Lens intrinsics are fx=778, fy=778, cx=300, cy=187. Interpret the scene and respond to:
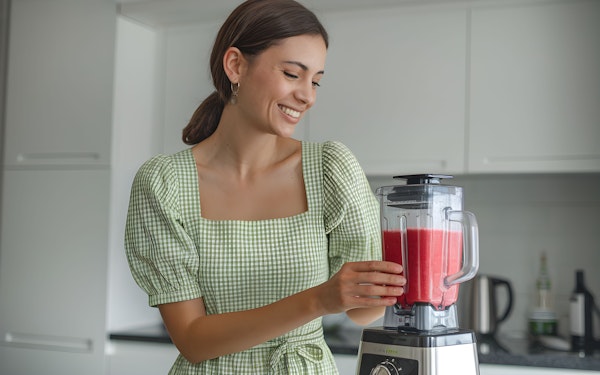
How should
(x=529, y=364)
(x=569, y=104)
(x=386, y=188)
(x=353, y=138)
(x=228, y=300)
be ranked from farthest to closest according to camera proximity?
(x=353, y=138)
(x=569, y=104)
(x=529, y=364)
(x=228, y=300)
(x=386, y=188)

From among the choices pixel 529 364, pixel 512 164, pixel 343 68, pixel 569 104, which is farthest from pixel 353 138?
pixel 529 364

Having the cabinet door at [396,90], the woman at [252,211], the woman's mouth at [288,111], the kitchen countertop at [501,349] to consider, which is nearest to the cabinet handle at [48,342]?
the kitchen countertop at [501,349]

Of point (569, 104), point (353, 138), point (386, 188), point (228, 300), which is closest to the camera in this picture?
point (386, 188)

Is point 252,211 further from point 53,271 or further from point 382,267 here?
point 53,271

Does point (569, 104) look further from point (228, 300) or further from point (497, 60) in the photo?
point (228, 300)

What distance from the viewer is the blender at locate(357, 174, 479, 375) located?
0.95 metres

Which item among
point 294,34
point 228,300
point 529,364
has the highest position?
point 294,34

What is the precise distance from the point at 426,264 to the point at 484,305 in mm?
1580

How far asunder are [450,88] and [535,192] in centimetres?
48

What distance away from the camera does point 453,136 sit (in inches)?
95.8

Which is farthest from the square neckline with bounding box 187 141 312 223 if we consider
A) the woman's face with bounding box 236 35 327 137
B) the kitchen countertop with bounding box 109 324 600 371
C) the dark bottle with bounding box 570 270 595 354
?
the dark bottle with bounding box 570 270 595 354

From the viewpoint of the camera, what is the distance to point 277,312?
1.03m

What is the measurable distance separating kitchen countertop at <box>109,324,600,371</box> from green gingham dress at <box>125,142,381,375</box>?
109cm

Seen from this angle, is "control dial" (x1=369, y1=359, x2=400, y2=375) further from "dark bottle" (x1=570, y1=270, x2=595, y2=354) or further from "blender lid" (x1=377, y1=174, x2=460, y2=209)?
"dark bottle" (x1=570, y1=270, x2=595, y2=354)
